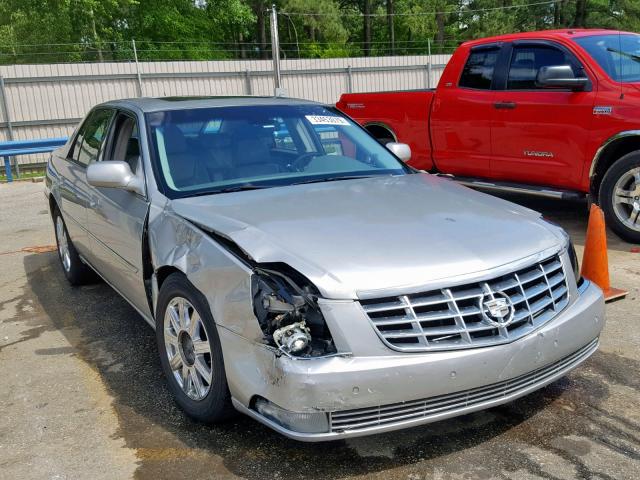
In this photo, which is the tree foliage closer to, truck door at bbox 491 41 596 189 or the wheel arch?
truck door at bbox 491 41 596 189

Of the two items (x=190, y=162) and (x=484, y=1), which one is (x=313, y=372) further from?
(x=484, y=1)

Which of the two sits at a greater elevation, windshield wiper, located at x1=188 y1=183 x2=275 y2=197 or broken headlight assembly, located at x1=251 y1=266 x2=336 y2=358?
windshield wiper, located at x1=188 y1=183 x2=275 y2=197

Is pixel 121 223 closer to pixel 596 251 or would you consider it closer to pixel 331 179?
pixel 331 179

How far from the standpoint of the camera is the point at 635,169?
606 centimetres

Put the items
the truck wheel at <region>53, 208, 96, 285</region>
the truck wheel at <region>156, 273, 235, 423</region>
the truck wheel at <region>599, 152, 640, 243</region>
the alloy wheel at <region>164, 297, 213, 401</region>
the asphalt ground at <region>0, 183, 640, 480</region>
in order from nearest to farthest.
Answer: the asphalt ground at <region>0, 183, 640, 480</region>
the truck wheel at <region>156, 273, 235, 423</region>
the alloy wheel at <region>164, 297, 213, 401</region>
the truck wheel at <region>53, 208, 96, 285</region>
the truck wheel at <region>599, 152, 640, 243</region>

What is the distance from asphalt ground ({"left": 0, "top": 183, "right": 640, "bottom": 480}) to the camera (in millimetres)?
2865

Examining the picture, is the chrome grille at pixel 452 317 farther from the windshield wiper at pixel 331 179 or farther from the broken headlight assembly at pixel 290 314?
the windshield wiper at pixel 331 179

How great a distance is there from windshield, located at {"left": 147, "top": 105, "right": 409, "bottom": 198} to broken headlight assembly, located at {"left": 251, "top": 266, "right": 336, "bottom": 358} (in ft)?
3.70

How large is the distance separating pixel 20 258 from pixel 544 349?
5.80 m

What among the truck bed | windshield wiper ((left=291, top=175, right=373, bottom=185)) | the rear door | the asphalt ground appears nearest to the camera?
the asphalt ground

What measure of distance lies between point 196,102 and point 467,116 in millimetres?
3820

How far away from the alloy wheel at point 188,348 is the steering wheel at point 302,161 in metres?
1.23

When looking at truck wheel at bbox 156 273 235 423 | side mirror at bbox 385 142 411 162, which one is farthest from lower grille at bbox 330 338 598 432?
side mirror at bbox 385 142 411 162

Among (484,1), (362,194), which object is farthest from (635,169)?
(484,1)
